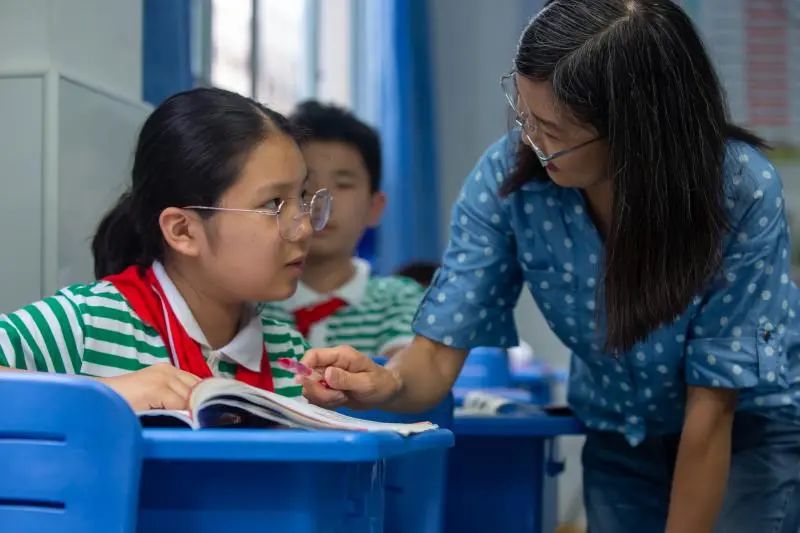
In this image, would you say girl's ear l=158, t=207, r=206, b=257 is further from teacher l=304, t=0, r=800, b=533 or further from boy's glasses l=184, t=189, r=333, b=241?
teacher l=304, t=0, r=800, b=533

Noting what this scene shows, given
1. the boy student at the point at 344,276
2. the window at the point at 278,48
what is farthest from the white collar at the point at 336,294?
→ the window at the point at 278,48

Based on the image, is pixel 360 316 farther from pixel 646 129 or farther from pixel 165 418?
pixel 165 418

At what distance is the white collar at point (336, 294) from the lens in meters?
2.47

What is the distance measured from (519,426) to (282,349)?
475 millimetres

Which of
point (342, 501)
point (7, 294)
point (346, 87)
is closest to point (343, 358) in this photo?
point (342, 501)

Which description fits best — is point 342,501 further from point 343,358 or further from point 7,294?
point 7,294

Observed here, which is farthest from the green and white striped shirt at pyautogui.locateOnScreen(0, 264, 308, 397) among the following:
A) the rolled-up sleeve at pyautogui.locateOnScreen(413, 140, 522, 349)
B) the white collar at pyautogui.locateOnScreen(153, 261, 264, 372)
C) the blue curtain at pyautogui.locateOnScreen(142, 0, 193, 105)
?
the blue curtain at pyautogui.locateOnScreen(142, 0, 193, 105)

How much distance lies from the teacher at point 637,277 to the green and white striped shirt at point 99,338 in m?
0.17

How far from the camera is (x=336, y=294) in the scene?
2512mm

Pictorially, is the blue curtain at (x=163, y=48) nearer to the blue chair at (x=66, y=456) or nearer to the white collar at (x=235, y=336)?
the white collar at (x=235, y=336)

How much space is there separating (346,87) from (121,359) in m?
3.78

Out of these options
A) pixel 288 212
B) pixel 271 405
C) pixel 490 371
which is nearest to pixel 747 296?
pixel 288 212

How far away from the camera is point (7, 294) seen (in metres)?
1.78

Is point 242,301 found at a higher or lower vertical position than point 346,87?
lower
